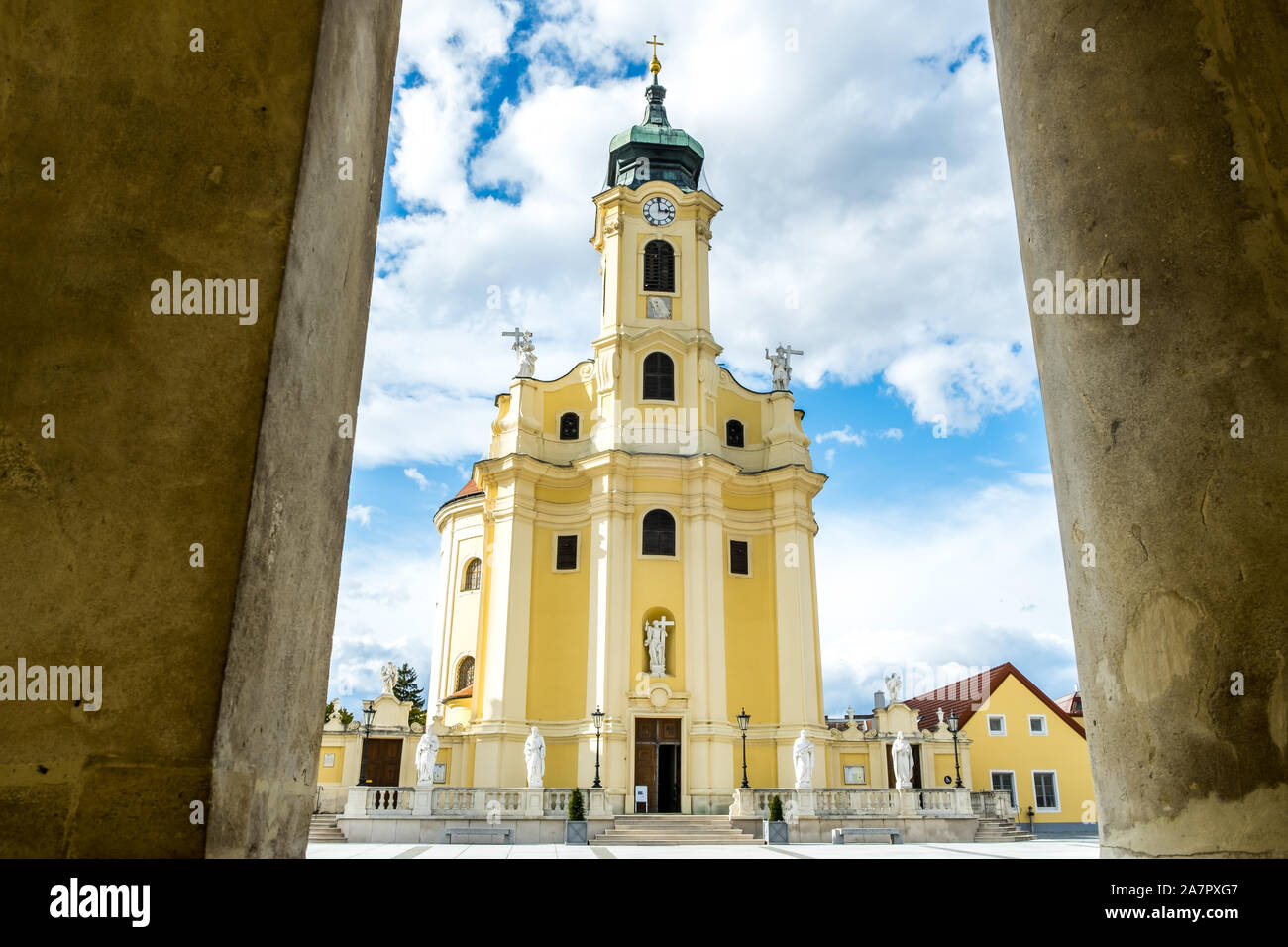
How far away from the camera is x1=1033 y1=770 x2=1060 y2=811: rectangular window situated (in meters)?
36.1

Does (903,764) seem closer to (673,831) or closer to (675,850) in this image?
(673,831)

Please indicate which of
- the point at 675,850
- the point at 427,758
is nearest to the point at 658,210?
the point at 427,758

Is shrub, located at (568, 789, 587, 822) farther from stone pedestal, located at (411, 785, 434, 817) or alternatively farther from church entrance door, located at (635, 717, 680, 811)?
church entrance door, located at (635, 717, 680, 811)

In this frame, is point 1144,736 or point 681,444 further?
point 681,444

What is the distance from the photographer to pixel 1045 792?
119 feet

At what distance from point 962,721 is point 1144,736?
38.5 m

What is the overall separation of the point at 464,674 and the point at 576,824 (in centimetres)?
1212

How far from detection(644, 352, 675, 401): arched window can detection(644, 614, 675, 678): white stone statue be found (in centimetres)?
823

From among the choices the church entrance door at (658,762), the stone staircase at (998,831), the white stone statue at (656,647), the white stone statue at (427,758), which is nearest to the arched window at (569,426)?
the white stone statue at (656,647)

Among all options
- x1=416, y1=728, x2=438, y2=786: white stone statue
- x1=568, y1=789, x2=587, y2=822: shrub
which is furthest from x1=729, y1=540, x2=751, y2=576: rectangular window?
x1=416, y1=728, x2=438, y2=786: white stone statue
